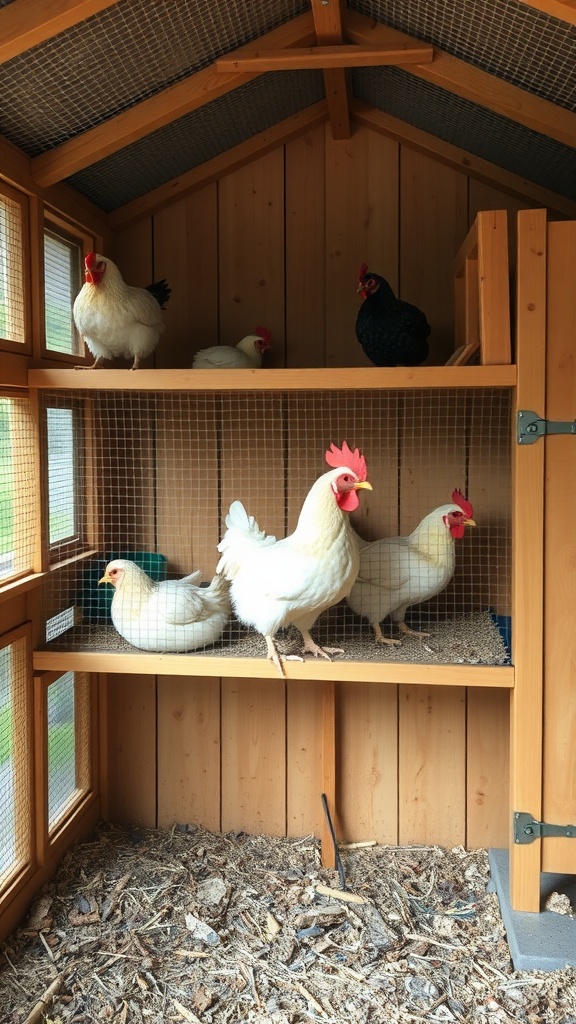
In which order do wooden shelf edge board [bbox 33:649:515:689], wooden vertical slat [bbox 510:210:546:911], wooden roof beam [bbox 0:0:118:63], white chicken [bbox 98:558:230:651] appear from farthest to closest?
white chicken [bbox 98:558:230:651]
wooden shelf edge board [bbox 33:649:515:689]
wooden vertical slat [bbox 510:210:546:911]
wooden roof beam [bbox 0:0:118:63]

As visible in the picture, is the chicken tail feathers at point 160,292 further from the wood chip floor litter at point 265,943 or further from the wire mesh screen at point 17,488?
the wood chip floor litter at point 265,943

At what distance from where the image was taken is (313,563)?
5.40 ft

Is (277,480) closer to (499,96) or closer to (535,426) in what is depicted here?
(535,426)

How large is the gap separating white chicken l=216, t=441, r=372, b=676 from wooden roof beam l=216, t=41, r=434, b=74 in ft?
2.66

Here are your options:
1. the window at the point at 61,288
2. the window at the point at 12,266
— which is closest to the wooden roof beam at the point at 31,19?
the window at the point at 12,266

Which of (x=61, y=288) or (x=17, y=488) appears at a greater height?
(x=61, y=288)

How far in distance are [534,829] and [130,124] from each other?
1753mm

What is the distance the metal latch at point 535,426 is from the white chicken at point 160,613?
0.83 m

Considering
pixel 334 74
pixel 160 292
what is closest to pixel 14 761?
pixel 160 292

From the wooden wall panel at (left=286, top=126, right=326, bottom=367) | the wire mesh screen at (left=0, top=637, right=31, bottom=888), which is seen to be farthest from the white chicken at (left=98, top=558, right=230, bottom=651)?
the wooden wall panel at (left=286, top=126, right=326, bottom=367)

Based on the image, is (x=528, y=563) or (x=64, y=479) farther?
(x=64, y=479)

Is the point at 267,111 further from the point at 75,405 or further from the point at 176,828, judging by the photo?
the point at 176,828

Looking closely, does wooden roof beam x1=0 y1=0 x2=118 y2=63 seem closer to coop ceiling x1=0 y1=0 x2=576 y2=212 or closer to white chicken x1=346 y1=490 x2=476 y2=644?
coop ceiling x1=0 y1=0 x2=576 y2=212

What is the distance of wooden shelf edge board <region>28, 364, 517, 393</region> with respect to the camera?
1583 millimetres
